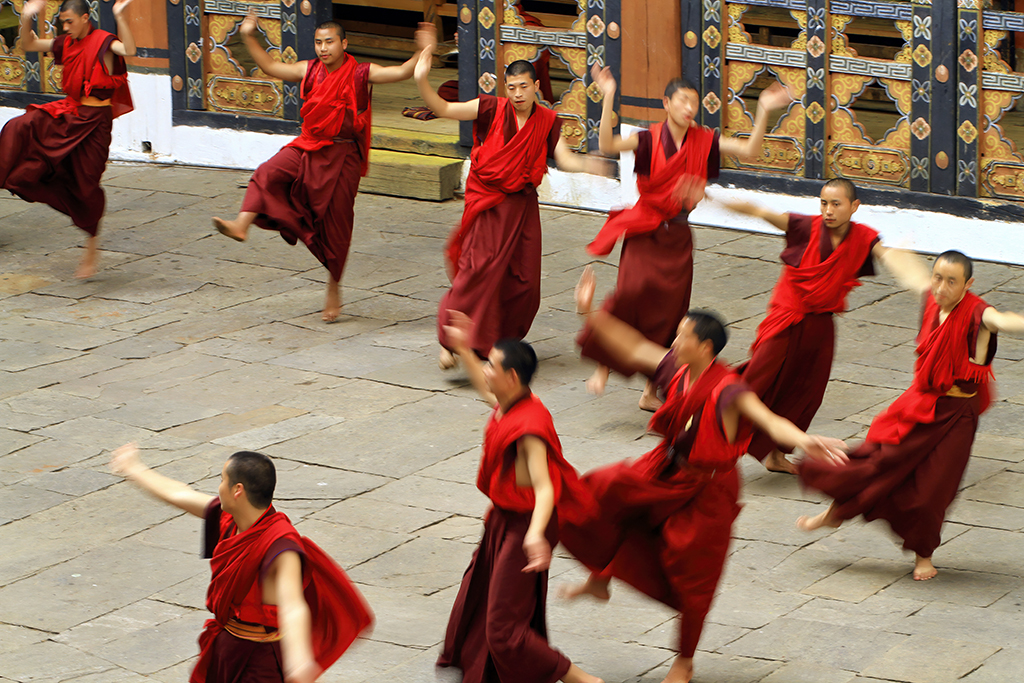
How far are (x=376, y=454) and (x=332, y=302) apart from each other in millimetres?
2169

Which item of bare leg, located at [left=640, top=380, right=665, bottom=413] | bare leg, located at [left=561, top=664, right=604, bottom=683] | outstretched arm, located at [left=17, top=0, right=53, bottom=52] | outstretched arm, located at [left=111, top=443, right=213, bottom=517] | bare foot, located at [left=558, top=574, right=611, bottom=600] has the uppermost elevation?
outstretched arm, located at [left=17, top=0, right=53, bottom=52]

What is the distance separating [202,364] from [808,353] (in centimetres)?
344

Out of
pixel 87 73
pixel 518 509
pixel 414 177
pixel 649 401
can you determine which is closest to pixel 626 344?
pixel 518 509

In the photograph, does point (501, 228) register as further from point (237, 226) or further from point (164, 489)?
point (164, 489)

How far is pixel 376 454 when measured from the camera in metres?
7.04

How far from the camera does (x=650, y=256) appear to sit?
7.49m

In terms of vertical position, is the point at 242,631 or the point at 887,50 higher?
the point at 887,50

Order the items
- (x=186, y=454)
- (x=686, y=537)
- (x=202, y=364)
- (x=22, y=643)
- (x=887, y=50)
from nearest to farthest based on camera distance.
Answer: (x=686, y=537), (x=22, y=643), (x=186, y=454), (x=202, y=364), (x=887, y=50)

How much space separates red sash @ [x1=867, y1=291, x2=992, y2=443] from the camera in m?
5.66

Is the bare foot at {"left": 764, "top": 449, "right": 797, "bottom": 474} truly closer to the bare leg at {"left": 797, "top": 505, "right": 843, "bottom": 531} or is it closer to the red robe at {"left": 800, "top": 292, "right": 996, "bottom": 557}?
the bare leg at {"left": 797, "top": 505, "right": 843, "bottom": 531}

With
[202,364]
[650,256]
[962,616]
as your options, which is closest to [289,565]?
[962,616]

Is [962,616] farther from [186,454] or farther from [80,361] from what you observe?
[80,361]

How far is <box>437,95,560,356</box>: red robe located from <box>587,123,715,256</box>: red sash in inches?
24.0

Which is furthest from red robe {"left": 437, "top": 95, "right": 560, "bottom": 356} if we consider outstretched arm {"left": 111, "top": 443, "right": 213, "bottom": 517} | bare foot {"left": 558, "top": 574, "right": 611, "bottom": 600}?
outstretched arm {"left": 111, "top": 443, "right": 213, "bottom": 517}
